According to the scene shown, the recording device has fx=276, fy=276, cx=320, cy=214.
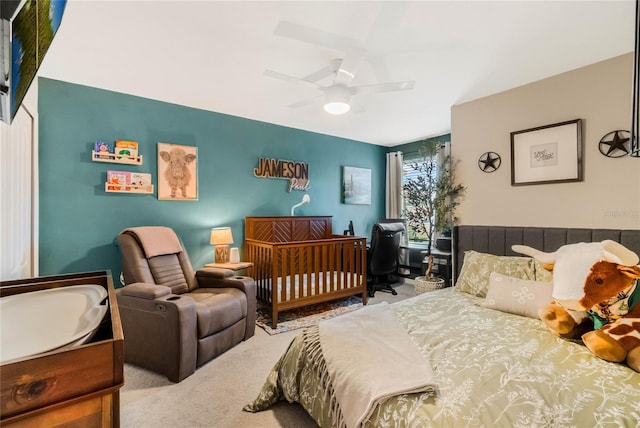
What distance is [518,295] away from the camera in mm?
1987

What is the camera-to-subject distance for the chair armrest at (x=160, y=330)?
200 cm

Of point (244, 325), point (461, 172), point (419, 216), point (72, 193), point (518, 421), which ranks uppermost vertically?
point (461, 172)

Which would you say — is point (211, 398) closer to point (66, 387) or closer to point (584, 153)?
point (66, 387)

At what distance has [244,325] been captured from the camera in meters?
2.61

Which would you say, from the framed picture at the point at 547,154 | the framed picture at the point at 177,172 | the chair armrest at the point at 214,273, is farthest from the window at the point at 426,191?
the framed picture at the point at 177,172

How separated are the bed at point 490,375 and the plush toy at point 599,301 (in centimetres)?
8

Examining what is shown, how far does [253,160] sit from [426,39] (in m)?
2.59

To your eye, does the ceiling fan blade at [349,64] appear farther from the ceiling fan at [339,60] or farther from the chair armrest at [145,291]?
the chair armrest at [145,291]

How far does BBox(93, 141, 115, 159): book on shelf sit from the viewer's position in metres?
Result: 2.84

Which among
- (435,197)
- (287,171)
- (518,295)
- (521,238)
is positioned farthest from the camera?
(287,171)

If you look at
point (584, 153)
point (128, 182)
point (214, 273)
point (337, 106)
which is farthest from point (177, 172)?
point (584, 153)

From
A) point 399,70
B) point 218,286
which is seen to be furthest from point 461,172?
point 218,286

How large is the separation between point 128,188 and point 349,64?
2.64 m

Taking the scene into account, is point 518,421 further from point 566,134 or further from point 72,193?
point 72,193
